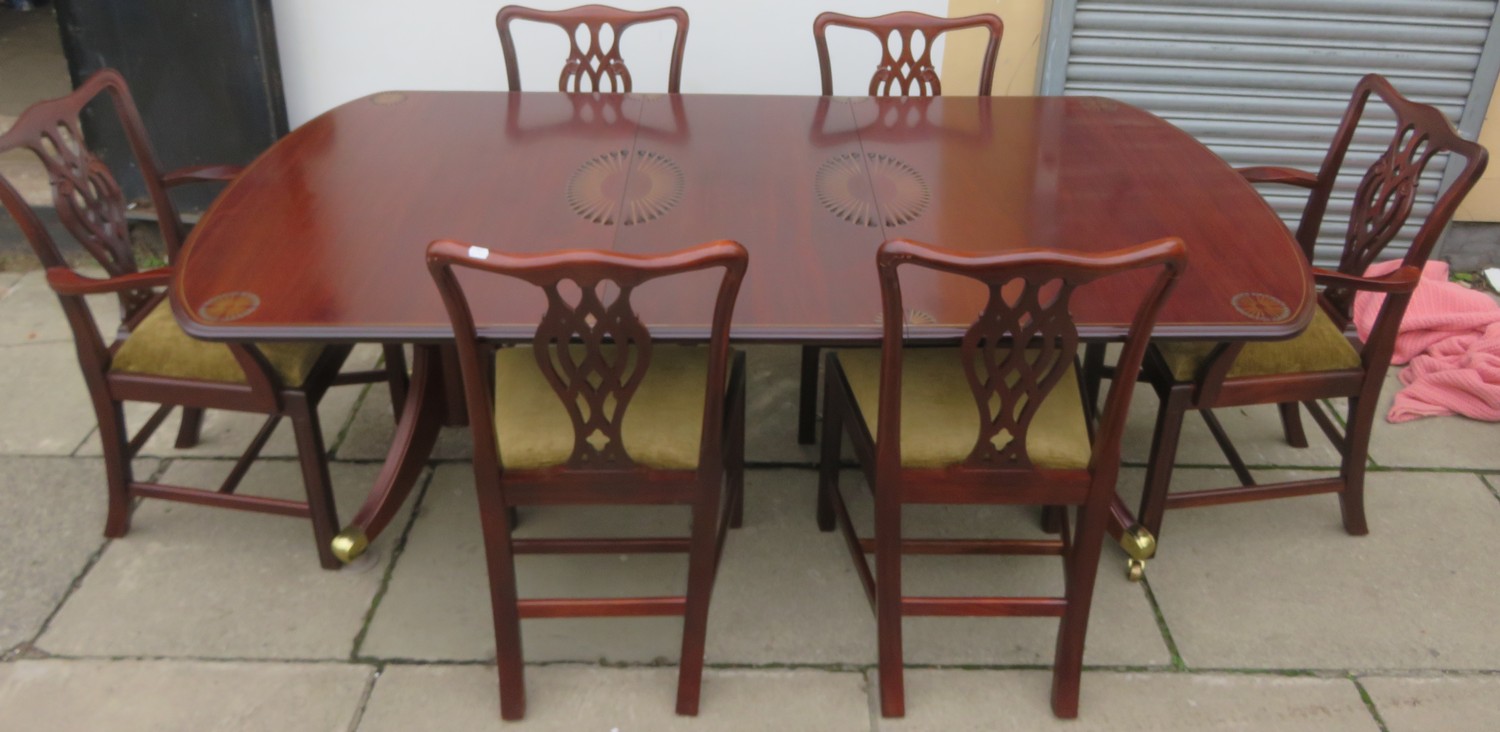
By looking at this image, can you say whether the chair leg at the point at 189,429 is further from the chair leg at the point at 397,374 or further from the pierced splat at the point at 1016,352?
the pierced splat at the point at 1016,352

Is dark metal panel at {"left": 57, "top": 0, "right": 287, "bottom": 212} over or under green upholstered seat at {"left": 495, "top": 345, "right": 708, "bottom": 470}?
over

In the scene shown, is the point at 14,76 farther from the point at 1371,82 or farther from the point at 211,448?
the point at 1371,82

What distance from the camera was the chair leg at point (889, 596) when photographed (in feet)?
7.04

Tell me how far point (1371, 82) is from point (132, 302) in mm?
2979

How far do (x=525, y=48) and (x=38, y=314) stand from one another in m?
1.78

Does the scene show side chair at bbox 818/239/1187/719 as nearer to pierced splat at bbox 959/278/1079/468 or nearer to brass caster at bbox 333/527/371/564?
pierced splat at bbox 959/278/1079/468

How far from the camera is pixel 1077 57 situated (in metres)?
3.71

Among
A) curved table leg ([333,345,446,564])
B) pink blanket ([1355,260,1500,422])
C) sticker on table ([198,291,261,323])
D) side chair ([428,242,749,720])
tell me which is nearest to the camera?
side chair ([428,242,749,720])

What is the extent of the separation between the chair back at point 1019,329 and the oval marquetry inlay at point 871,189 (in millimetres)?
397

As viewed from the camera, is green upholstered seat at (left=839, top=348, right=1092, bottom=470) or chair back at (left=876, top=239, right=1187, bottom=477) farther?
green upholstered seat at (left=839, top=348, right=1092, bottom=470)

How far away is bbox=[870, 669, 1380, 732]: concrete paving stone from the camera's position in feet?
7.34

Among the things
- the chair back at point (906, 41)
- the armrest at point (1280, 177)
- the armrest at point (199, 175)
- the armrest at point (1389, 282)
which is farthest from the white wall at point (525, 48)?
the armrest at point (1389, 282)

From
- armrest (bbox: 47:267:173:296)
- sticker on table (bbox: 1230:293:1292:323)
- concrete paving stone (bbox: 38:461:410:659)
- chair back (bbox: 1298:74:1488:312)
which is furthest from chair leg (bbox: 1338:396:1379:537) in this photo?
armrest (bbox: 47:267:173:296)

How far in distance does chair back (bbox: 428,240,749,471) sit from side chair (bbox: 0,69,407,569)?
65 cm
